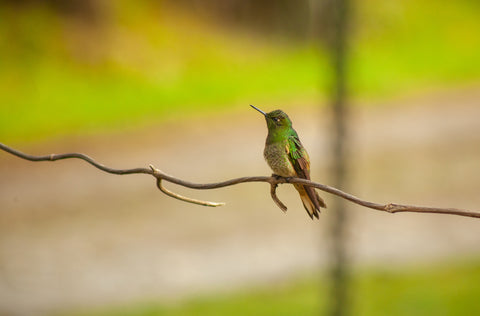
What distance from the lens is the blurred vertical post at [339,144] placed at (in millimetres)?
5285

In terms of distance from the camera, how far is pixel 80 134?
13.6 meters

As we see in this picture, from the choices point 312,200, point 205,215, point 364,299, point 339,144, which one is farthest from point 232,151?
point 312,200

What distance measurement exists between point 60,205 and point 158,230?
182cm

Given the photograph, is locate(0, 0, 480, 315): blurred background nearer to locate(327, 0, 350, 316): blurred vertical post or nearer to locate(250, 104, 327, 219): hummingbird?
locate(327, 0, 350, 316): blurred vertical post

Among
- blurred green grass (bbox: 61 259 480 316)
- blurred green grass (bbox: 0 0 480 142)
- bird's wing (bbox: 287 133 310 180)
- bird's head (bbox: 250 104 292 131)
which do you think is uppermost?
blurred green grass (bbox: 0 0 480 142)

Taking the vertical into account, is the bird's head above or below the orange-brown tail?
above

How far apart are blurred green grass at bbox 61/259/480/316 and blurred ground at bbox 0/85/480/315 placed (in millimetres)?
314

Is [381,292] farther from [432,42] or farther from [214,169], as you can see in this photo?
[432,42]

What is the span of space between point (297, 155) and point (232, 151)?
32.1 ft

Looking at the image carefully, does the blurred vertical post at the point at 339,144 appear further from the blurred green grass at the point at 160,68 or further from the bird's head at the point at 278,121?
the blurred green grass at the point at 160,68

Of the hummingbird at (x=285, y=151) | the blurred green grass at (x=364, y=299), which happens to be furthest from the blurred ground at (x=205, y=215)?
the hummingbird at (x=285, y=151)

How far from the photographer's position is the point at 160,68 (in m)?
16.6

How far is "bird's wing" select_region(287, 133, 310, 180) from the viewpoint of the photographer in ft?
11.4

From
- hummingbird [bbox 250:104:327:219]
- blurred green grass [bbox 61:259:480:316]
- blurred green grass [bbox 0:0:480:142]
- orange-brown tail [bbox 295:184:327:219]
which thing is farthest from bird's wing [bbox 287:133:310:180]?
blurred green grass [bbox 0:0:480:142]
